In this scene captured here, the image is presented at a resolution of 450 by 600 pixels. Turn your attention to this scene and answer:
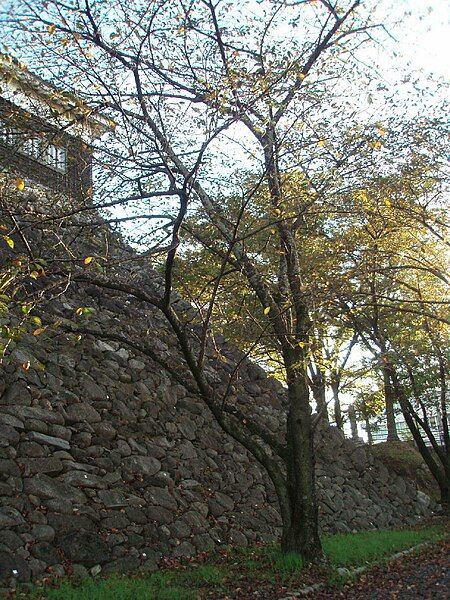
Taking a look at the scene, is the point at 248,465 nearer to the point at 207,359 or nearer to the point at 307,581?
the point at 207,359

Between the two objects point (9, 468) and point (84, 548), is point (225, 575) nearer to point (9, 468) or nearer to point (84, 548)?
point (84, 548)

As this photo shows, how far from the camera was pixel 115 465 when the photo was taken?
7402mm

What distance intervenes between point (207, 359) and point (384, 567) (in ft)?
16.2

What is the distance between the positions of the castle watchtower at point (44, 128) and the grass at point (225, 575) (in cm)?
382

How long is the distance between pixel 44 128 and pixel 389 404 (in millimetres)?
11328

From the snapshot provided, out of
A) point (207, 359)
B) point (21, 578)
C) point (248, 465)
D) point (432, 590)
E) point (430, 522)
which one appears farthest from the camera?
point (430, 522)

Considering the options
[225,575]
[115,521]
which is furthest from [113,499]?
[225,575]

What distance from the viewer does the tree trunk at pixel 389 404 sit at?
13.4 meters

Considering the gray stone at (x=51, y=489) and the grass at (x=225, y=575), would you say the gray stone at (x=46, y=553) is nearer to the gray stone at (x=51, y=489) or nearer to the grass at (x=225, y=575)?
the grass at (x=225, y=575)

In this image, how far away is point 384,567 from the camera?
7.54m

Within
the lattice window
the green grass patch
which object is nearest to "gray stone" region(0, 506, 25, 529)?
the lattice window

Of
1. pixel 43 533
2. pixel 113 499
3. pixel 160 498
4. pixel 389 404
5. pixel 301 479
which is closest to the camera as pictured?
pixel 43 533

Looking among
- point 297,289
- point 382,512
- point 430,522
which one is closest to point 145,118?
point 297,289

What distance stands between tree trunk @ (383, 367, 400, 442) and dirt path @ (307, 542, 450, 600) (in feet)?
13.5
